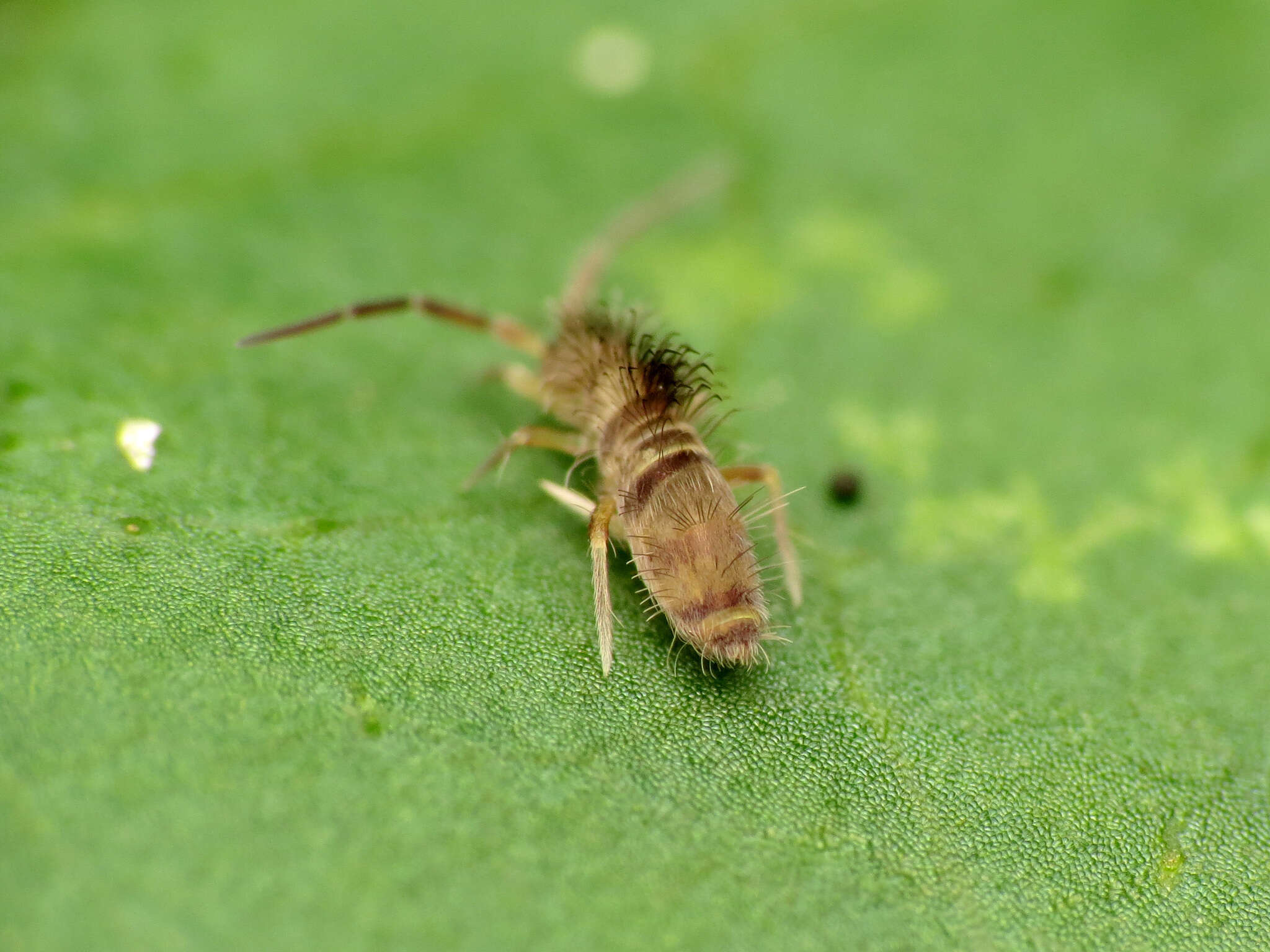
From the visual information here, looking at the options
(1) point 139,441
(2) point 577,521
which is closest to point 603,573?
(2) point 577,521

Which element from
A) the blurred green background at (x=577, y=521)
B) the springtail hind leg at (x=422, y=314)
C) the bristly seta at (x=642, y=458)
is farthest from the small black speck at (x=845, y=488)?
the springtail hind leg at (x=422, y=314)

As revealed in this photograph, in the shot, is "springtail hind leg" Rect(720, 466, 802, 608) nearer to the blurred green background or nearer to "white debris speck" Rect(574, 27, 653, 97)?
the blurred green background

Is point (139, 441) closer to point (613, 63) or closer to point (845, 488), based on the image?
point (845, 488)

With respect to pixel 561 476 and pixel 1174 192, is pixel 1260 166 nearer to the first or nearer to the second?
pixel 1174 192

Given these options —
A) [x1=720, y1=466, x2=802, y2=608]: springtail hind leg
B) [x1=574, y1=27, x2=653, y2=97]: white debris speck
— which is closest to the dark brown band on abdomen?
[x1=720, y1=466, x2=802, y2=608]: springtail hind leg

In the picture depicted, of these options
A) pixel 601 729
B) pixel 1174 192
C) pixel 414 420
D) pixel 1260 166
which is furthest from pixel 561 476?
pixel 1260 166

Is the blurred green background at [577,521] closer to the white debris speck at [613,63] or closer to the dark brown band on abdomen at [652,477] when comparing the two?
the white debris speck at [613,63]
